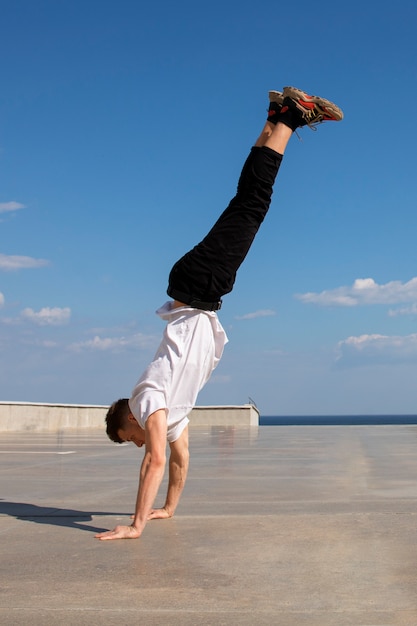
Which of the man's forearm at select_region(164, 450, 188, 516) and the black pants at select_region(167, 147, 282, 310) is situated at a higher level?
the black pants at select_region(167, 147, 282, 310)

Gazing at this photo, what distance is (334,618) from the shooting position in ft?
7.14

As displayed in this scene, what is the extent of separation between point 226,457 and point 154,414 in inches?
198

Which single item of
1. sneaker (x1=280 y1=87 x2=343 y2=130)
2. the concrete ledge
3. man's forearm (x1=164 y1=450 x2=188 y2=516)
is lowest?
man's forearm (x1=164 y1=450 x2=188 y2=516)

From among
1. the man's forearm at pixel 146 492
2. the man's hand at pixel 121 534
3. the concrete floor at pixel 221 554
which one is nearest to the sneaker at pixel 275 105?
the man's forearm at pixel 146 492

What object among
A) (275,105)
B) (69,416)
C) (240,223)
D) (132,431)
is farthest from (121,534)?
(69,416)

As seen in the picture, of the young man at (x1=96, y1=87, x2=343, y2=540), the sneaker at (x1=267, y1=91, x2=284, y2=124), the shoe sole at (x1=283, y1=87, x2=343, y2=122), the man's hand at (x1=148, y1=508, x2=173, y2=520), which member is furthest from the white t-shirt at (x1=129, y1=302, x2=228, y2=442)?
the shoe sole at (x1=283, y1=87, x2=343, y2=122)

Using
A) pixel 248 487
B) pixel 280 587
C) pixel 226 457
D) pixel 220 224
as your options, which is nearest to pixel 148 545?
pixel 280 587

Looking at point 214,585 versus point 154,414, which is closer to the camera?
point 214,585

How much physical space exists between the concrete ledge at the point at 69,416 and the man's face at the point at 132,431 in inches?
549

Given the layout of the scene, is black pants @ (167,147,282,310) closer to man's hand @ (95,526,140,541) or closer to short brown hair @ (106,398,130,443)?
short brown hair @ (106,398,130,443)

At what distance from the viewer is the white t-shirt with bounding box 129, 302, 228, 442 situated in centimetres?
389

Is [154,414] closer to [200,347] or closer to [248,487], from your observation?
[200,347]

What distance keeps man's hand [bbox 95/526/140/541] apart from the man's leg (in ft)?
3.85

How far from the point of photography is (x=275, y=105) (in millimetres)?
4168
